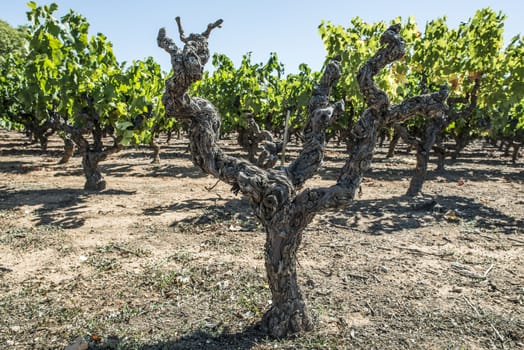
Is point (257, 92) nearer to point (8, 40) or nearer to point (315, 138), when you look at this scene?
point (315, 138)

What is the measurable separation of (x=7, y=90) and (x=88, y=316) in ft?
77.2

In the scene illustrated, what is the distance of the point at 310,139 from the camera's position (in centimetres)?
422

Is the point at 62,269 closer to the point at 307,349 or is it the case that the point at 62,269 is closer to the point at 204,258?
the point at 204,258

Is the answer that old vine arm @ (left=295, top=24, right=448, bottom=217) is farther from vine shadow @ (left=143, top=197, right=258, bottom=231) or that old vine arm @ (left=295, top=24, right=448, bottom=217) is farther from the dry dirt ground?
vine shadow @ (left=143, top=197, right=258, bottom=231)

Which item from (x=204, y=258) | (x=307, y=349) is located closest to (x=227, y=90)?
(x=204, y=258)

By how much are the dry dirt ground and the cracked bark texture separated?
27.7 inches

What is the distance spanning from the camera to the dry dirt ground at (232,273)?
438 cm

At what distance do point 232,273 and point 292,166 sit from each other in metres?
2.79

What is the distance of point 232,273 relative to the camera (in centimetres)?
603

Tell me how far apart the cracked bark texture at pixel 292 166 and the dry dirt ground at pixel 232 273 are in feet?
2.31

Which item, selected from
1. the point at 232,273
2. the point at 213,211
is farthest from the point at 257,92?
the point at 232,273

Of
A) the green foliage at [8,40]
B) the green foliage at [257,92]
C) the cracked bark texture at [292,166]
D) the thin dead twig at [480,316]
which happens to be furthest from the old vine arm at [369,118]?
the green foliage at [8,40]

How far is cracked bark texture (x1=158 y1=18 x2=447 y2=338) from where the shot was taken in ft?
11.7

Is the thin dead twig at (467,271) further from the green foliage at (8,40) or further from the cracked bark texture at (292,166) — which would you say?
the green foliage at (8,40)
